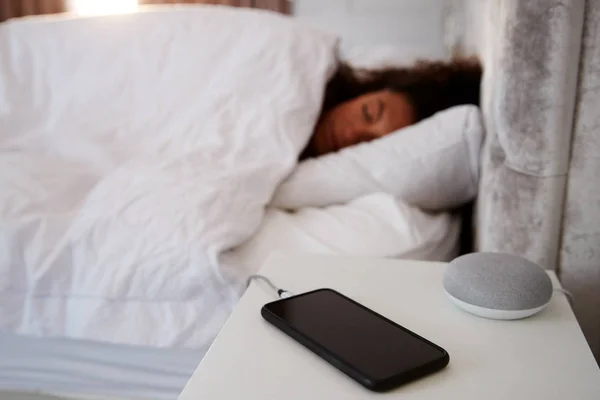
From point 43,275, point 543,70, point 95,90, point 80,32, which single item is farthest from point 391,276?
point 80,32

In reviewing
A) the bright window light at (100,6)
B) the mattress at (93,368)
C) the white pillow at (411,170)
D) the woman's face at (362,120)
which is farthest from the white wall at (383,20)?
the mattress at (93,368)

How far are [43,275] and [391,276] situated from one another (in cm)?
54

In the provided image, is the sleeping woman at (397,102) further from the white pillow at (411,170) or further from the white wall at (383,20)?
the white wall at (383,20)

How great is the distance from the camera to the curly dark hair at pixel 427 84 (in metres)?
1.21

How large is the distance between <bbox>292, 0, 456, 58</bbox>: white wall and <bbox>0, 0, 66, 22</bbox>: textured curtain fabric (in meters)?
0.93

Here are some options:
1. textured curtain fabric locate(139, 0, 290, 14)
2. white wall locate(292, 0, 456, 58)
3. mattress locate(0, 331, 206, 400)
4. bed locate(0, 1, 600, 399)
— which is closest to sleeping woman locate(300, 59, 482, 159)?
bed locate(0, 1, 600, 399)

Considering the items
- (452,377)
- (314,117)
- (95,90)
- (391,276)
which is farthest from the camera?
(95,90)

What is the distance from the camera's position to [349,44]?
212 centimetres

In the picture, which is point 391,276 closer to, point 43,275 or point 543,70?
point 543,70

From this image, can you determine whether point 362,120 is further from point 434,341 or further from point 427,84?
point 434,341

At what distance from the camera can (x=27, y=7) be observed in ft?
7.33

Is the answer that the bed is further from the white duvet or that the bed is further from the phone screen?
the phone screen

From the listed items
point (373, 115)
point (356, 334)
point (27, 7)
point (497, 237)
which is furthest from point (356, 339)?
point (27, 7)

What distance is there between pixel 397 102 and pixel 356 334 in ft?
2.43
